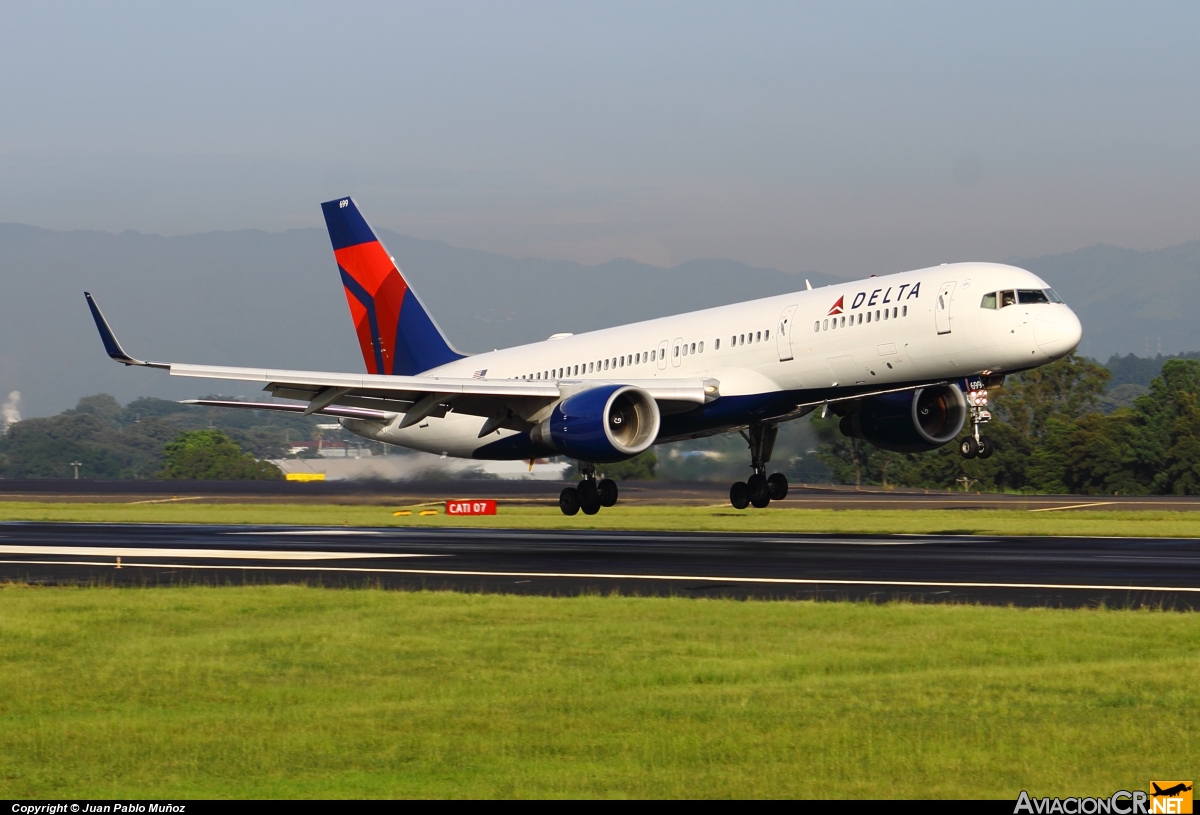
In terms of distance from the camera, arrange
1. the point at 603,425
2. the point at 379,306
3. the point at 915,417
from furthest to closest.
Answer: the point at 379,306 < the point at 915,417 < the point at 603,425

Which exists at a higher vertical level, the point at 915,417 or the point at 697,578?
the point at 915,417

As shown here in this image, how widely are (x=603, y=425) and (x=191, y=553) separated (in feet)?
35.6

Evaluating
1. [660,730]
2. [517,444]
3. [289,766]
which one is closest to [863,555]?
[517,444]

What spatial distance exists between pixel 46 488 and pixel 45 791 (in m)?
102

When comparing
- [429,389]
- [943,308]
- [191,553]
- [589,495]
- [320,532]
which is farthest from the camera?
[320,532]

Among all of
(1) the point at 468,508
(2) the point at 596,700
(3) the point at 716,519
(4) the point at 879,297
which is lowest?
(2) the point at 596,700

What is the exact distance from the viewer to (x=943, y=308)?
35.5 metres

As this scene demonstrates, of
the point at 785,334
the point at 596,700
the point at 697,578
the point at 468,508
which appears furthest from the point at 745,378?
the point at 468,508

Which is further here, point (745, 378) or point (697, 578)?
point (745, 378)

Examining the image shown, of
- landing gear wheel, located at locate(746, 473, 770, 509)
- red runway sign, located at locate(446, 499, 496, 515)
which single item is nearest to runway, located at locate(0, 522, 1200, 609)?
landing gear wheel, located at locate(746, 473, 770, 509)

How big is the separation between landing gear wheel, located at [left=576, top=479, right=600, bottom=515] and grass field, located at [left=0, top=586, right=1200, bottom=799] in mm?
21528

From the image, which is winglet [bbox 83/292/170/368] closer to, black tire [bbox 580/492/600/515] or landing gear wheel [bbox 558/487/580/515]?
landing gear wheel [bbox 558/487/580/515]

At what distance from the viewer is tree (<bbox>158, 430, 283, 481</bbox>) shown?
13138 cm

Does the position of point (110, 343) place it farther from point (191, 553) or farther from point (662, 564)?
point (662, 564)
